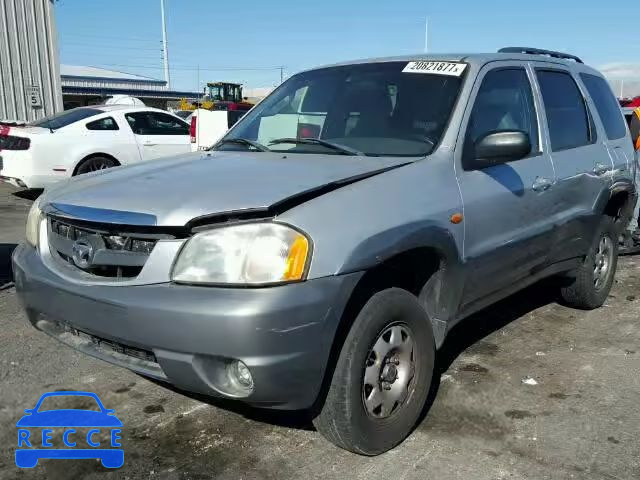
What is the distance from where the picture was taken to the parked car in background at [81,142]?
9336mm

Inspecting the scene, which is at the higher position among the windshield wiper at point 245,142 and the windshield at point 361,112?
the windshield at point 361,112

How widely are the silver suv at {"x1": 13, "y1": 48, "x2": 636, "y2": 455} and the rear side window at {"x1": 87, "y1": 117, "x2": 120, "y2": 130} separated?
22.0 ft

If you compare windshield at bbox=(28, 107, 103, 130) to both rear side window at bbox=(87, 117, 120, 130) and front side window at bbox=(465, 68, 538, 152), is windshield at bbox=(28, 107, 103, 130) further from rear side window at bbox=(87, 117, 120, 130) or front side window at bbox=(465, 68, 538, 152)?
front side window at bbox=(465, 68, 538, 152)

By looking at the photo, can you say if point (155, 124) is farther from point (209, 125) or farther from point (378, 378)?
point (378, 378)

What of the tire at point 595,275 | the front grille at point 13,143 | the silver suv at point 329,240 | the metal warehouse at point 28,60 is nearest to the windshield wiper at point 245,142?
the silver suv at point 329,240

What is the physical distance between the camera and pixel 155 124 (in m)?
10.9

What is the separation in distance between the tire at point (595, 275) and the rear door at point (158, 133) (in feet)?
24.0

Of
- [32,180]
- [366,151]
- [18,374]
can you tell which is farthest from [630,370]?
[32,180]

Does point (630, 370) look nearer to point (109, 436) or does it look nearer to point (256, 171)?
point (256, 171)

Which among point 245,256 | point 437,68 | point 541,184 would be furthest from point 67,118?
point 245,256

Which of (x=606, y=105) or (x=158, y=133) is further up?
(x=606, y=105)

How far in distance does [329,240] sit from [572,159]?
246 cm

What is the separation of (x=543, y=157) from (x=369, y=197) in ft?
5.62

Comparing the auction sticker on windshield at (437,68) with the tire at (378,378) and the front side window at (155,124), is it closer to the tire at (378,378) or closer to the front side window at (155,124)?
the tire at (378,378)
